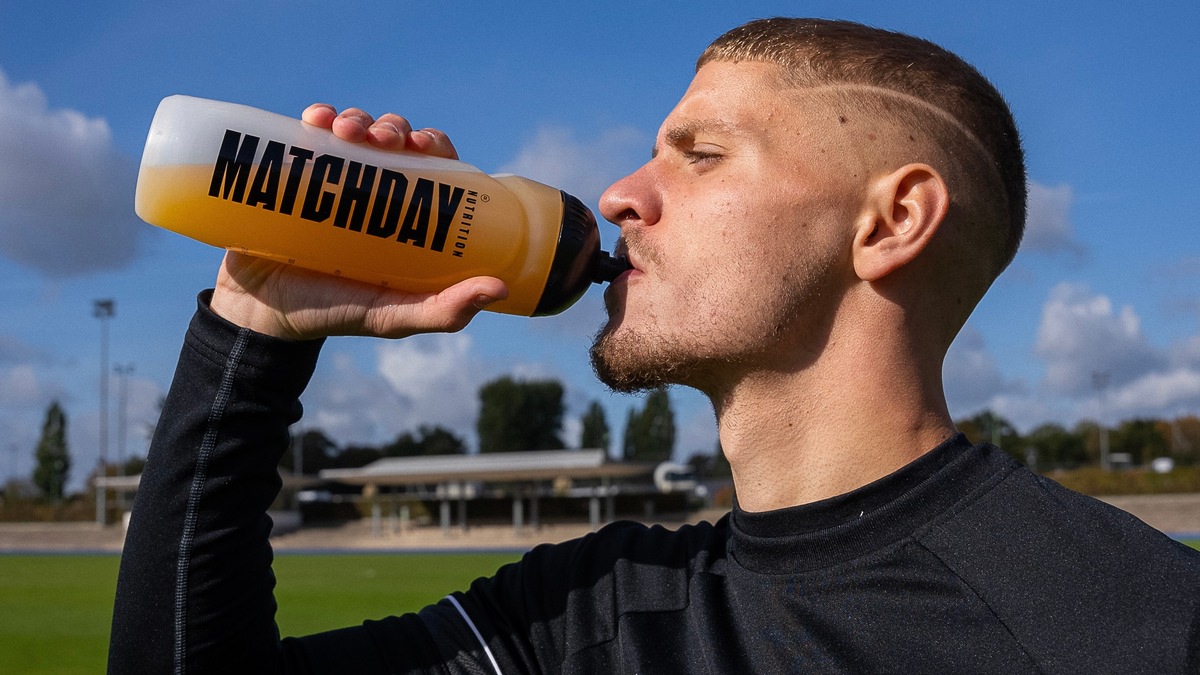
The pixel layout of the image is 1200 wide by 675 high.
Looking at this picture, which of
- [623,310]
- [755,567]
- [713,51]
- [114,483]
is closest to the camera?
[755,567]

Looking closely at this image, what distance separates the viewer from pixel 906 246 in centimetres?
204

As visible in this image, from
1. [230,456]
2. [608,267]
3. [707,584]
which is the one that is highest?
[608,267]

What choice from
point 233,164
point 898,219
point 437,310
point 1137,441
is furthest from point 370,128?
point 1137,441

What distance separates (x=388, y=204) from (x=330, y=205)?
0.12 meters

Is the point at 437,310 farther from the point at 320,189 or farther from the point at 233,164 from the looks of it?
the point at 233,164

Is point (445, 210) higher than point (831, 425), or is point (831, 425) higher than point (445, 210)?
point (445, 210)

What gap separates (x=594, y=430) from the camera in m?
86.9

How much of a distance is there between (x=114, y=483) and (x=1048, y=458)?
60.6 metres

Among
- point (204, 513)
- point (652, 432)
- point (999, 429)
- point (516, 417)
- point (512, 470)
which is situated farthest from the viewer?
point (652, 432)

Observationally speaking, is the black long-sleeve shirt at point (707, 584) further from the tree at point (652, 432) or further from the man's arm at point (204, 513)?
the tree at point (652, 432)

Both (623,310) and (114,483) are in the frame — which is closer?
(623,310)

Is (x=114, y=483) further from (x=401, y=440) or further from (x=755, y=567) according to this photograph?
(x=755, y=567)

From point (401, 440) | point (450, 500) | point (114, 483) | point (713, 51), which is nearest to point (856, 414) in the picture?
point (713, 51)

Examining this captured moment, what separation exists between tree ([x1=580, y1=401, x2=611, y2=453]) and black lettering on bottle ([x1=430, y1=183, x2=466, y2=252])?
272 feet
